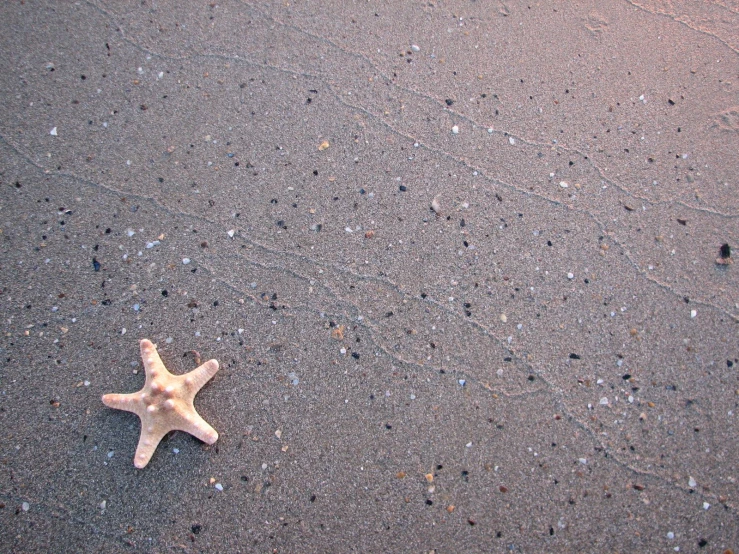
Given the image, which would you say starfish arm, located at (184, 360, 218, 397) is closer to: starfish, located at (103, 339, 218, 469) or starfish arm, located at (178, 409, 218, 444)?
starfish, located at (103, 339, 218, 469)

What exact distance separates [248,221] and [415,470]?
52.7 inches

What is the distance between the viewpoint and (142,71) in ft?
8.52

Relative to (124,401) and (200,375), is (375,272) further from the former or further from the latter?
→ (124,401)

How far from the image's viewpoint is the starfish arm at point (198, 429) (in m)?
1.95

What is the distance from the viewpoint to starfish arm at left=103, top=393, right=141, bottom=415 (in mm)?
1962

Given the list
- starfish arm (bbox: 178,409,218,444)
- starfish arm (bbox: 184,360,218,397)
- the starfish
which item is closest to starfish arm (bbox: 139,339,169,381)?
the starfish

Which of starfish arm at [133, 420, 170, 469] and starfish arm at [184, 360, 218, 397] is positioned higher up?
starfish arm at [184, 360, 218, 397]

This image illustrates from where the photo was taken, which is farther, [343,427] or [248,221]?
[248,221]

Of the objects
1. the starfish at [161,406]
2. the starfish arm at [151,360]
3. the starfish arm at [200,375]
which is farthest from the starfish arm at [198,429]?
the starfish arm at [151,360]

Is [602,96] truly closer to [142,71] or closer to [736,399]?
[736,399]

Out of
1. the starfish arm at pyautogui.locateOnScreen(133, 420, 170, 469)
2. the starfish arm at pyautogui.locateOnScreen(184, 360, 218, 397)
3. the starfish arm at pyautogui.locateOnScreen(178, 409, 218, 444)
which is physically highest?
the starfish arm at pyautogui.locateOnScreen(184, 360, 218, 397)

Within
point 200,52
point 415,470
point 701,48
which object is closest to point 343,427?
point 415,470

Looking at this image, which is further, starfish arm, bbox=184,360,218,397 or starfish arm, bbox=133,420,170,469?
starfish arm, bbox=184,360,218,397

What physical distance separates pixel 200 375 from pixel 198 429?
0.70 feet
